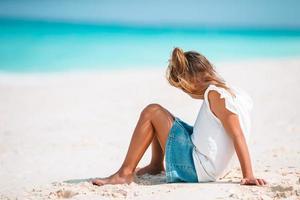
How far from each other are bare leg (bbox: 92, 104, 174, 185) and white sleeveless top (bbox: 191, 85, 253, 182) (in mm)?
240

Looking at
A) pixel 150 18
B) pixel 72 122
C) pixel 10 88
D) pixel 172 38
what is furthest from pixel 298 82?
pixel 150 18

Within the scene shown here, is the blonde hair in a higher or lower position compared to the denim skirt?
higher

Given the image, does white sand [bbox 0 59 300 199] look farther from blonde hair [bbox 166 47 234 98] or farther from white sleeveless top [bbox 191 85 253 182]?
blonde hair [bbox 166 47 234 98]

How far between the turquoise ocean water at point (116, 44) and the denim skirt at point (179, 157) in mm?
10971

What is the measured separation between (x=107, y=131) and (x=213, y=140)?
3491 mm

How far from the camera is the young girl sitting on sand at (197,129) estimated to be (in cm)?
368

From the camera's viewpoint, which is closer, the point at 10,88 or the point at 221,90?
the point at 221,90

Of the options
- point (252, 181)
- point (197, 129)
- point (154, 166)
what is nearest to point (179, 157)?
point (197, 129)

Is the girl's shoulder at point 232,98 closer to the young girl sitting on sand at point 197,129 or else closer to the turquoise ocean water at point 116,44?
the young girl sitting on sand at point 197,129

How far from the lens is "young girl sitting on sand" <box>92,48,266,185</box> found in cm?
368

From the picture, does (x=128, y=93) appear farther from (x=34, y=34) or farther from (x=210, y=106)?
(x=34, y=34)

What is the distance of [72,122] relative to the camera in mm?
7730

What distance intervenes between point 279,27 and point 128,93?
16.4 meters

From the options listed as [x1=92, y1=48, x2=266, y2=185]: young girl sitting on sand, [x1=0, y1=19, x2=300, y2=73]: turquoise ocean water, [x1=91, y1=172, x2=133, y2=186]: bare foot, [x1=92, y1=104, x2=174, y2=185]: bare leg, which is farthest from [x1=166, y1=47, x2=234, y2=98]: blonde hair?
[x1=0, y1=19, x2=300, y2=73]: turquoise ocean water
